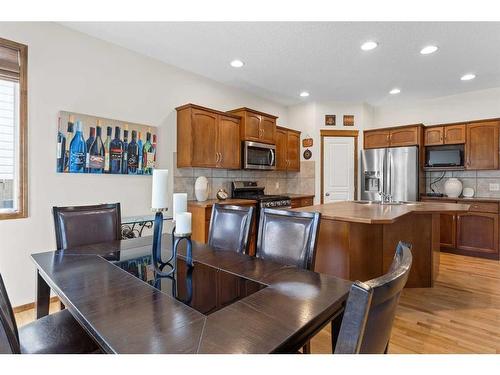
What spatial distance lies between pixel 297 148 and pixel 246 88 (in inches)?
62.2

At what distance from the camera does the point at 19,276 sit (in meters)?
2.44

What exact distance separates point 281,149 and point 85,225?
11.9ft

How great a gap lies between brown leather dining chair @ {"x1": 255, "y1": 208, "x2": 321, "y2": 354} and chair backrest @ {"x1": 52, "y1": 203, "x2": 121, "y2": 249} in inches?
44.9

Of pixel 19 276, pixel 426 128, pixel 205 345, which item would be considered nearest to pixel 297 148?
pixel 426 128

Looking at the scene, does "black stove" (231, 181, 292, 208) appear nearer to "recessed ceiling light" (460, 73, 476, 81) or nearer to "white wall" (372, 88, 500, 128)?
"white wall" (372, 88, 500, 128)

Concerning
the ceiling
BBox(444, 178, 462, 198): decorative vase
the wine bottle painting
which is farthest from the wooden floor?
the ceiling

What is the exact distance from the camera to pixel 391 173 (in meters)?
4.75

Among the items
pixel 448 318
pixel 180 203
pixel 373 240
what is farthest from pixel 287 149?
pixel 180 203

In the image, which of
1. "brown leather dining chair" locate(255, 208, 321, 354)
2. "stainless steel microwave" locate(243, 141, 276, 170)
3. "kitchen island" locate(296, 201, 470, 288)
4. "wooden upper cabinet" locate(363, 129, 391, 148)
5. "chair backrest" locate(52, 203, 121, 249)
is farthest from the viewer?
"wooden upper cabinet" locate(363, 129, 391, 148)

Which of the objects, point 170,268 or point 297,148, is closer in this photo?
point 170,268

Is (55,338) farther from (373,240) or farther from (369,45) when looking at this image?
(369,45)

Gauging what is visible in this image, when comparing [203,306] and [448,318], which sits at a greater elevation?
[203,306]

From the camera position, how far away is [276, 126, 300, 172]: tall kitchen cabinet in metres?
4.94
